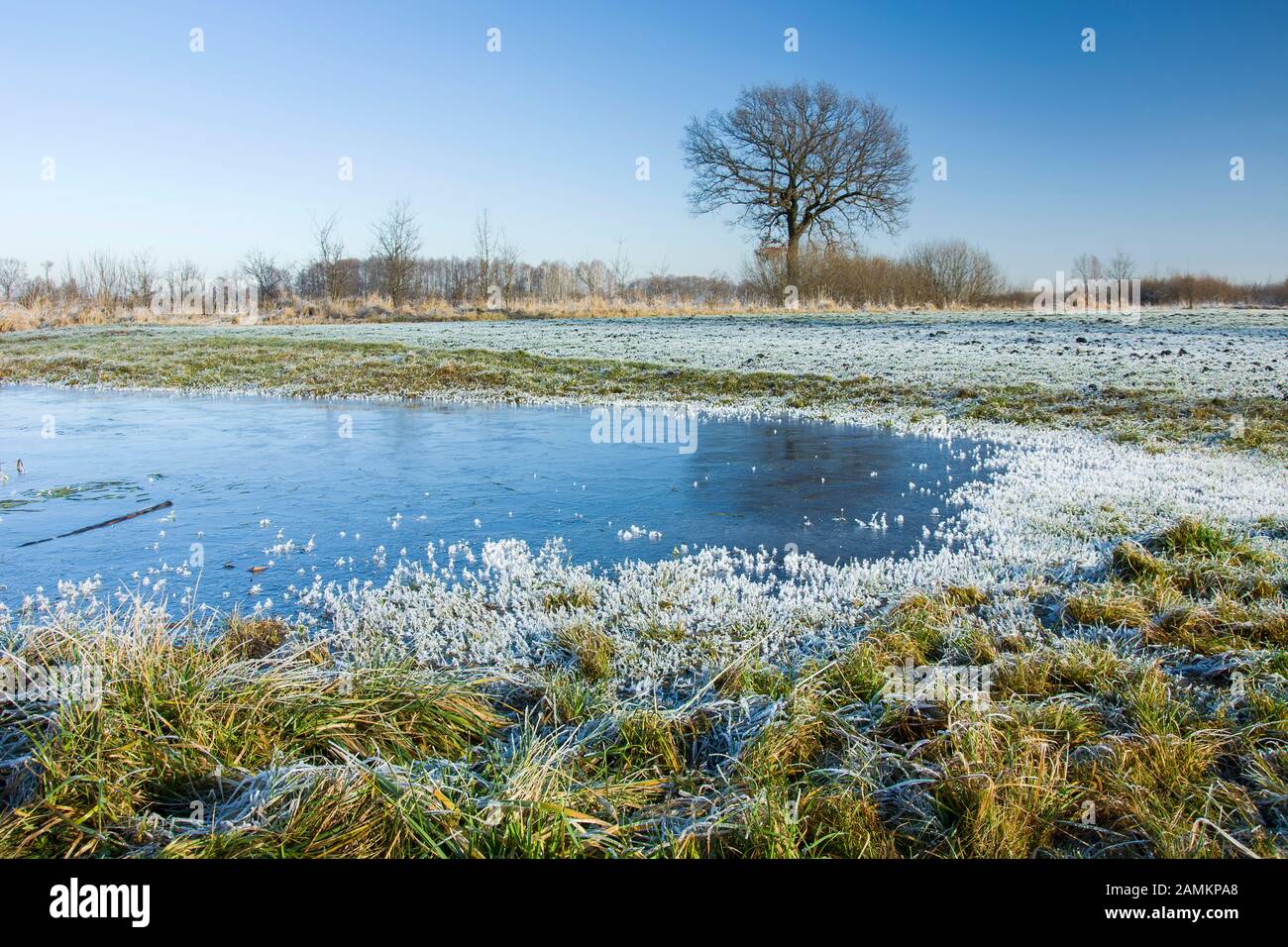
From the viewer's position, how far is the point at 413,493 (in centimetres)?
695

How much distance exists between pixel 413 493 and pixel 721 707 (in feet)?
14.8

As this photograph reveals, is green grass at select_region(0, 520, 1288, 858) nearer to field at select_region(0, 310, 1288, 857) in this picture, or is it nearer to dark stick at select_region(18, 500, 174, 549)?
field at select_region(0, 310, 1288, 857)

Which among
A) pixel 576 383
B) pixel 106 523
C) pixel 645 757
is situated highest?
pixel 576 383

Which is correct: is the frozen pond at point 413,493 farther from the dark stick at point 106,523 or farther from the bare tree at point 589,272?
the bare tree at point 589,272

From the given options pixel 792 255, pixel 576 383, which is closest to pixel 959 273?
pixel 792 255

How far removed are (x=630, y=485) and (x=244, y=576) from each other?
3.45 m

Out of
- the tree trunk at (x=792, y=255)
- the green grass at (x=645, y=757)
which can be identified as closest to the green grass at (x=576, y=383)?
the green grass at (x=645, y=757)

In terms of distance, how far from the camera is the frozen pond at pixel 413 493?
511cm

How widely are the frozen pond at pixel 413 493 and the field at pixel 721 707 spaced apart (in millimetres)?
482

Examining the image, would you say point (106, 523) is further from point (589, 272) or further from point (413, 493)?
point (589, 272)

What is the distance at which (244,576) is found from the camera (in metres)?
4.73

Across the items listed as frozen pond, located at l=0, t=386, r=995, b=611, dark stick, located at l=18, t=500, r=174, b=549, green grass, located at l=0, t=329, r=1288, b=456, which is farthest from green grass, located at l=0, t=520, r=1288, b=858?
green grass, located at l=0, t=329, r=1288, b=456
